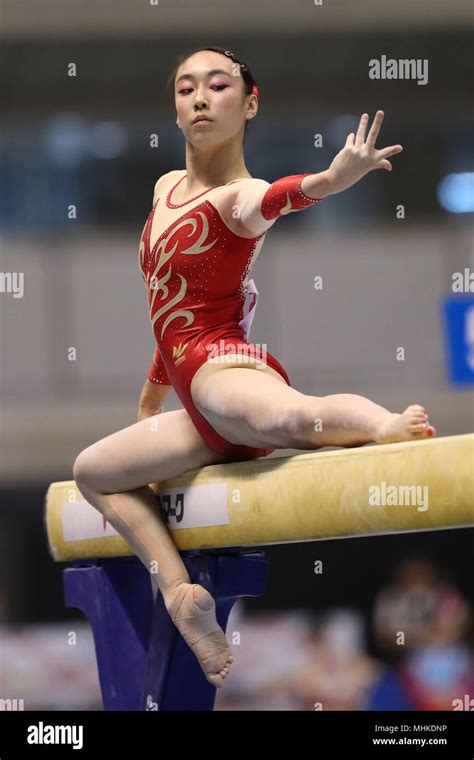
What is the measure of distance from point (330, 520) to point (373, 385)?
5475mm

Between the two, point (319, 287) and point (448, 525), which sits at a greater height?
point (319, 287)

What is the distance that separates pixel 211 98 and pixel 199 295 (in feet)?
1.56

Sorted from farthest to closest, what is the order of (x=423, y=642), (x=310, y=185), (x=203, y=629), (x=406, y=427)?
1. (x=423, y=642)
2. (x=203, y=629)
3. (x=310, y=185)
4. (x=406, y=427)

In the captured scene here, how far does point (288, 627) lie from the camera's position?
7.11 meters

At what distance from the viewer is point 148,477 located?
9.82 ft

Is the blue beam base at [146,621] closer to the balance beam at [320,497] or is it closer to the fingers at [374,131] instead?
the balance beam at [320,497]

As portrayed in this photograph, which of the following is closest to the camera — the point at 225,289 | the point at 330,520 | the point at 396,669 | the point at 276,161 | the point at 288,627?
the point at 330,520

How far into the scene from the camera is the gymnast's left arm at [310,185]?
2500mm

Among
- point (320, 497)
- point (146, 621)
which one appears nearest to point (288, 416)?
point (320, 497)

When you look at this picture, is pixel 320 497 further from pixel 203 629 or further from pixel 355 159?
pixel 355 159

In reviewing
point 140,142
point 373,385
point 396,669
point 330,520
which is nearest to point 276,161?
point 140,142

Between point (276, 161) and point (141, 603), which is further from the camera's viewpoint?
point (276, 161)

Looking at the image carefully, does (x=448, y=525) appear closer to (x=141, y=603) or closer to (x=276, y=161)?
(x=141, y=603)

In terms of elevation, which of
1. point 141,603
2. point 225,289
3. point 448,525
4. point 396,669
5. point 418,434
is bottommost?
point 396,669
